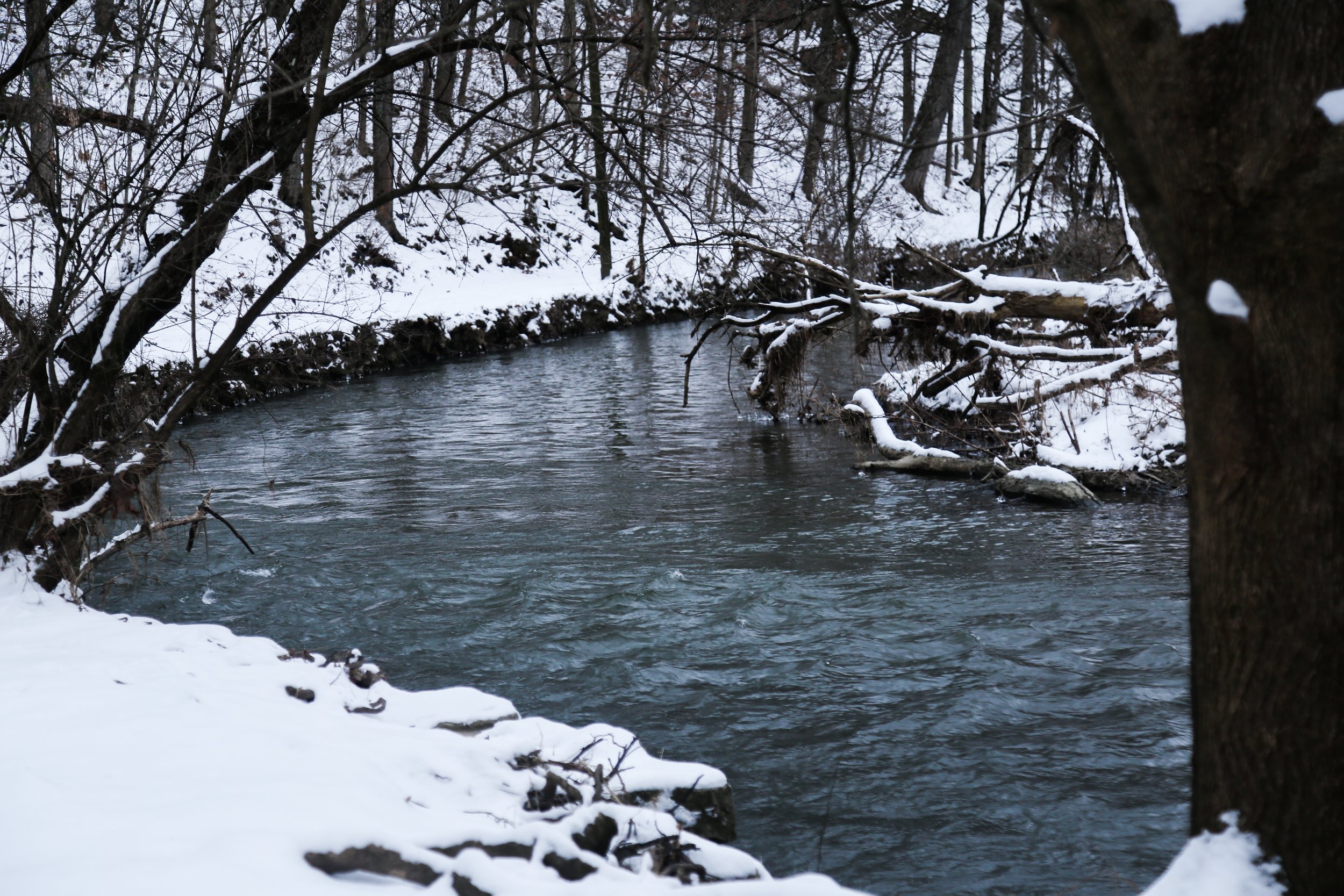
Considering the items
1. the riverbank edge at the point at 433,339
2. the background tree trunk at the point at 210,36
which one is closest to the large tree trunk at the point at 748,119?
the background tree trunk at the point at 210,36

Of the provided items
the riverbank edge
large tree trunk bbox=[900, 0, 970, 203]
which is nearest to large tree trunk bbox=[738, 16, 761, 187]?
large tree trunk bbox=[900, 0, 970, 203]

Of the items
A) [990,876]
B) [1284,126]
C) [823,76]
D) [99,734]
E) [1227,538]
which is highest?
[823,76]

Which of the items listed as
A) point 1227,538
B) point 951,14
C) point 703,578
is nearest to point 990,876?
point 1227,538

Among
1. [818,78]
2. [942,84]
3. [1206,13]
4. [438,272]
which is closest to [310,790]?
→ [1206,13]

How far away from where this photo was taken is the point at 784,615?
24.3 ft

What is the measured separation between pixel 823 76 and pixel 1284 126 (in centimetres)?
445

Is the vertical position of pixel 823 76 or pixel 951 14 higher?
pixel 951 14

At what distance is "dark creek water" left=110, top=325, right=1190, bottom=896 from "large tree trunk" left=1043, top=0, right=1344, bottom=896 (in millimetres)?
1778

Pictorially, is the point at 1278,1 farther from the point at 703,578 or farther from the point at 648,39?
the point at 703,578

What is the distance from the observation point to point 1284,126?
2.41 m

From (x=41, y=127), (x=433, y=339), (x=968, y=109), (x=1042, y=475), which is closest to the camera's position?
(x=41, y=127)

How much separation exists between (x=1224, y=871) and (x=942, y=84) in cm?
1175

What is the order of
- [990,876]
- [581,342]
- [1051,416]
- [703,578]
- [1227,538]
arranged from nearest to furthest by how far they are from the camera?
[1227,538] < [990,876] < [703,578] < [1051,416] < [581,342]

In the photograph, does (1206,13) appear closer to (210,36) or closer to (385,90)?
(385,90)
